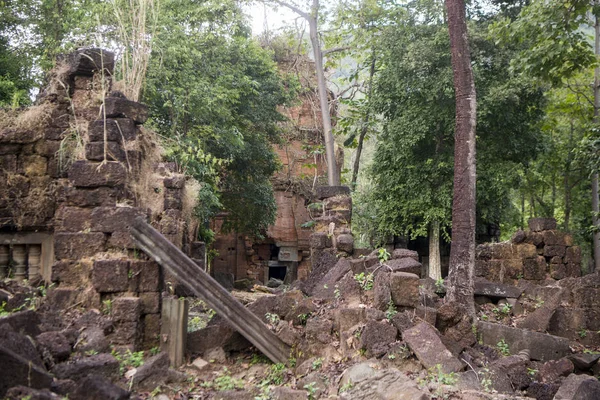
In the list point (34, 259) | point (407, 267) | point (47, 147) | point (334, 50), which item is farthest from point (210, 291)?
point (334, 50)

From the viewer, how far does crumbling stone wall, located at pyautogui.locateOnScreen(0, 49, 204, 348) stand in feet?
22.2

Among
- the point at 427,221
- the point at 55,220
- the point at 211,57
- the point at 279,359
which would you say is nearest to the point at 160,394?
the point at 279,359

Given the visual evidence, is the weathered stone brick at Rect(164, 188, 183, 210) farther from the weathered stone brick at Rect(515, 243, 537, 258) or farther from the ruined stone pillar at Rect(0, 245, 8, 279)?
the weathered stone brick at Rect(515, 243, 537, 258)

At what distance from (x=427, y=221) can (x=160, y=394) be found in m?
13.8

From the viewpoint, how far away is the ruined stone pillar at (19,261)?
8.10 meters

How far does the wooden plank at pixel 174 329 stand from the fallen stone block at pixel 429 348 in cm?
261

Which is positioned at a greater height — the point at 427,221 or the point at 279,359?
the point at 427,221

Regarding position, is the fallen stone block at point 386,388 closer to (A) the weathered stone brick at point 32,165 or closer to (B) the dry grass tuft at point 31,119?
Result: (A) the weathered stone brick at point 32,165

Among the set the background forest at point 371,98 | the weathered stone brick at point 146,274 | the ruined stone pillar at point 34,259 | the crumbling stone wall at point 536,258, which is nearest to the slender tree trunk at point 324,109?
the background forest at point 371,98

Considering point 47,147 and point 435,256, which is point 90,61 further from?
point 435,256

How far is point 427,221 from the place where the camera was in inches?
716

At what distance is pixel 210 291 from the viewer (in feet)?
21.1

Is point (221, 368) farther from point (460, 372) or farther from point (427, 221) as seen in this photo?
point (427, 221)

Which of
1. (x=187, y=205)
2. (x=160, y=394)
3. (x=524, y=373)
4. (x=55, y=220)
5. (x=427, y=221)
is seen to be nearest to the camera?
(x=160, y=394)
